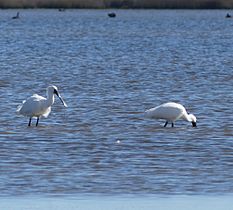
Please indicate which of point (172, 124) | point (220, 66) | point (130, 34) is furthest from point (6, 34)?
point (172, 124)

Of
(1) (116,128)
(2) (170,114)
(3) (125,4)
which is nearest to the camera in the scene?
(2) (170,114)

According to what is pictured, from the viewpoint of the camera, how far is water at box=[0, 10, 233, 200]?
410 inches

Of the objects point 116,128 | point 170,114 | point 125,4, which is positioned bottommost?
point 125,4

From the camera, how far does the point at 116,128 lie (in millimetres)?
15008

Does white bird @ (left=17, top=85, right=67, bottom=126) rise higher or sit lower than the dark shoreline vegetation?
higher

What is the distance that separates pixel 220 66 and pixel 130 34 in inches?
984

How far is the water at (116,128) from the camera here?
1042cm

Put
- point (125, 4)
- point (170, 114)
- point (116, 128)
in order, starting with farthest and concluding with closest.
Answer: point (125, 4)
point (116, 128)
point (170, 114)

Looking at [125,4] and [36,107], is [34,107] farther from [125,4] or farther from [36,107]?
[125,4]

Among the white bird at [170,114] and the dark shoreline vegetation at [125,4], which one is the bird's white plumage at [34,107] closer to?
the white bird at [170,114]

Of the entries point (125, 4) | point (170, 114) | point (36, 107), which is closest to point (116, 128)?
point (170, 114)

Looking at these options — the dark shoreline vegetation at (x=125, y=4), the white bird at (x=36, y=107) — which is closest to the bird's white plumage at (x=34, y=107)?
the white bird at (x=36, y=107)

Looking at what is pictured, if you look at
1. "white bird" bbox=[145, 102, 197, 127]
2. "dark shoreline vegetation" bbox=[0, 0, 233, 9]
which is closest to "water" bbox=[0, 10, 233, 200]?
"white bird" bbox=[145, 102, 197, 127]

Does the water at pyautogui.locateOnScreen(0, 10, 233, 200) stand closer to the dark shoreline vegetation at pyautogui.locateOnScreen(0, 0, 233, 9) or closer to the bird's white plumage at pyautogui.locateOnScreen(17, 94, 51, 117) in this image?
the bird's white plumage at pyautogui.locateOnScreen(17, 94, 51, 117)
